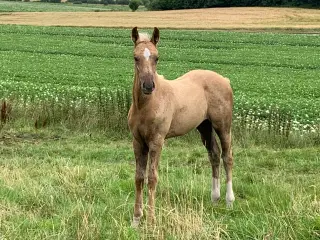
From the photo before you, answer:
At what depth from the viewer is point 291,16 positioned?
7881 centimetres

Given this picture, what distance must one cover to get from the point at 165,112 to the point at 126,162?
17.0 ft

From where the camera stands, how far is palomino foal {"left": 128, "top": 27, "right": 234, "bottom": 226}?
21.8 ft

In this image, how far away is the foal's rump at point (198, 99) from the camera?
7527 mm

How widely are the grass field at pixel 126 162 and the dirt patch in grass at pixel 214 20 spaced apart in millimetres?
34539

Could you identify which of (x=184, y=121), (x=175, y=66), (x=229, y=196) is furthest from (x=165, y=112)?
(x=175, y=66)

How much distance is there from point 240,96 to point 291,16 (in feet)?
197

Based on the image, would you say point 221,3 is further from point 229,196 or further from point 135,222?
point 135,222

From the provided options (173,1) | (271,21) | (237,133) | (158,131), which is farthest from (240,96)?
(173,1)

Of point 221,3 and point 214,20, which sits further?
point 221,3

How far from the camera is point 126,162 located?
12.1 meters

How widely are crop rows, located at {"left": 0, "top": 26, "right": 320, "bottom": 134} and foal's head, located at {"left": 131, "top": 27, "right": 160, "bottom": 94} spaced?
839 cm

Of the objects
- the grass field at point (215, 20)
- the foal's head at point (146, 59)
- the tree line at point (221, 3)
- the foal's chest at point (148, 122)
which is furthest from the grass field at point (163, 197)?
the tree line at point (221, 3)

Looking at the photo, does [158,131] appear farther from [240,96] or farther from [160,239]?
[240,96]

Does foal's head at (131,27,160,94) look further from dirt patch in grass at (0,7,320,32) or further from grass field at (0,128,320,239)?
dirt patch in grass at (0,7,320,32)
